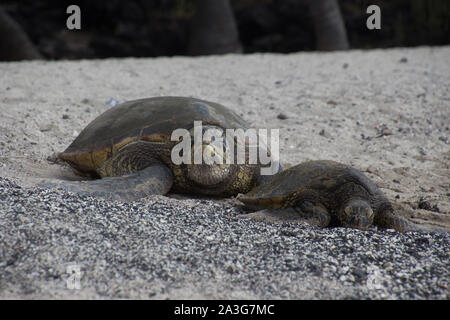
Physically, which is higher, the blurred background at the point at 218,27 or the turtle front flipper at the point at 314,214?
the blurred background at the point at 218,27

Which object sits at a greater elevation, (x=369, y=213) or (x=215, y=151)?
(x=215, y=151)

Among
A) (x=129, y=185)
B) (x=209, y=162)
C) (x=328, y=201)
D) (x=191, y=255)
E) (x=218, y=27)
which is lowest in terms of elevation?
(x=191, y=255)

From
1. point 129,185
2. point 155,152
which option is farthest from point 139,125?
point 129,185

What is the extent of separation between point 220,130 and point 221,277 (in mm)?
1444

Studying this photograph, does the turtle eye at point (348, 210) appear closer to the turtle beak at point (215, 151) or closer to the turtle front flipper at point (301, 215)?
the turtle front flipper at point (301, 215)

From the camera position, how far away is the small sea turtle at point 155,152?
3.11 metres

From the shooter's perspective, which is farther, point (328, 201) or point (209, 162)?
point (209, 162)

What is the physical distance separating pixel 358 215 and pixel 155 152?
54.0 inches

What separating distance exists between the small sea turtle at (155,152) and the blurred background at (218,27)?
644 centimetres

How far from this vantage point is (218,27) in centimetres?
965

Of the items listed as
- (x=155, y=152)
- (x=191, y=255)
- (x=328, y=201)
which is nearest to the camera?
(x=191, y=255)

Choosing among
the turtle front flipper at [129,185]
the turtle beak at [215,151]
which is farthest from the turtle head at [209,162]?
the turtle front flipper at [129,185]

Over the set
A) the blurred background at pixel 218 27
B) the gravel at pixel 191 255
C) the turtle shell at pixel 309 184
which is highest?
the blurred background at pixel 218 27

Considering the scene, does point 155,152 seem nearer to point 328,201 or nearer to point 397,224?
point 328,201
